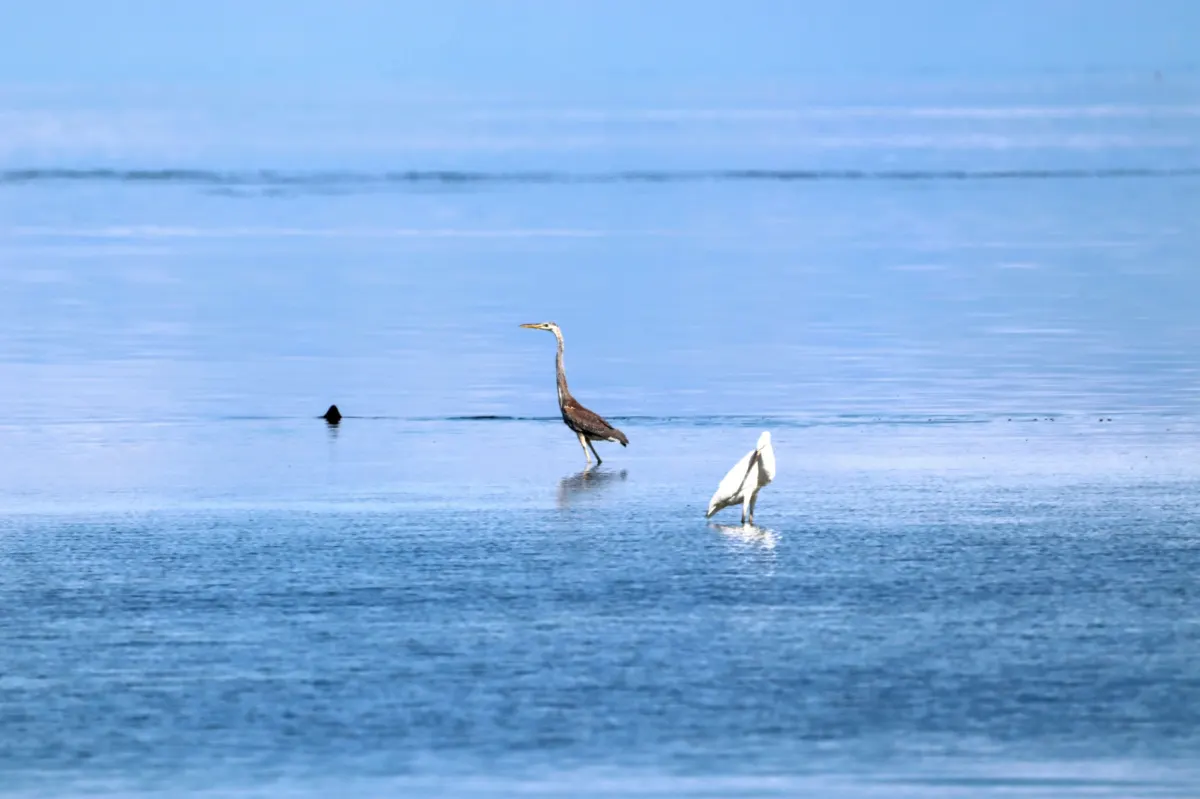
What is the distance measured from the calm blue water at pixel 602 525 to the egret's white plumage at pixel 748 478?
10.5 inches

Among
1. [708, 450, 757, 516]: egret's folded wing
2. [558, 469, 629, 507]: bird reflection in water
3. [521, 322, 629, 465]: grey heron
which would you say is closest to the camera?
[708, 450, 757, 516]: egret's folded wing

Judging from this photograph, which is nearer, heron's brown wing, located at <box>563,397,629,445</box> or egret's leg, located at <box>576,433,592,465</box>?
heron's brown wing, located at <box>563,397,629,445</box>

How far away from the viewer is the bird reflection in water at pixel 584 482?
16938 millimetres

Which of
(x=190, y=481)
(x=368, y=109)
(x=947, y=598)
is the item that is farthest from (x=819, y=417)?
(x=368, y=109)

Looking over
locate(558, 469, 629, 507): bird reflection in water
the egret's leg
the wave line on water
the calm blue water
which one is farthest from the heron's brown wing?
the wave line on water

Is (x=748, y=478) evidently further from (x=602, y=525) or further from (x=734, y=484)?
(x=602, y=525)

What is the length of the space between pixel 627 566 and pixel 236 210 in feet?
145

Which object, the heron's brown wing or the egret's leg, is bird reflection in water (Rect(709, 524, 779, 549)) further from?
the egret's leg

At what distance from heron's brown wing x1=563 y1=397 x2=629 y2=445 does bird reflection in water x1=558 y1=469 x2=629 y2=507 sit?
45cm

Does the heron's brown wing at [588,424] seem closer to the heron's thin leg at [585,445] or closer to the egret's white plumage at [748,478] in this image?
the heron's thin leg at [585,445]

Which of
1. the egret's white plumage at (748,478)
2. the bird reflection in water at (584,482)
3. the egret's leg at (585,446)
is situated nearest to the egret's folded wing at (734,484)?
the egret's white plumage at (748,478)

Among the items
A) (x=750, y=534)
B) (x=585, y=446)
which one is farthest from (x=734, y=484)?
(x=585, y=446)

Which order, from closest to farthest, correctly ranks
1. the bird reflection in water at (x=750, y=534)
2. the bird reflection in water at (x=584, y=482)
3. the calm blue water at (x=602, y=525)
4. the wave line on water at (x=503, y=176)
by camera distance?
the calm blue water at (x=602, y=525)
the bird reflection in water at (x=750, y=534)
the bird reflection in water at (x=584, y=482)
the wave line on water at (x=503, y=176)

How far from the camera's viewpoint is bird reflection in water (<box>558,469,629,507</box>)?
55.6 ft
